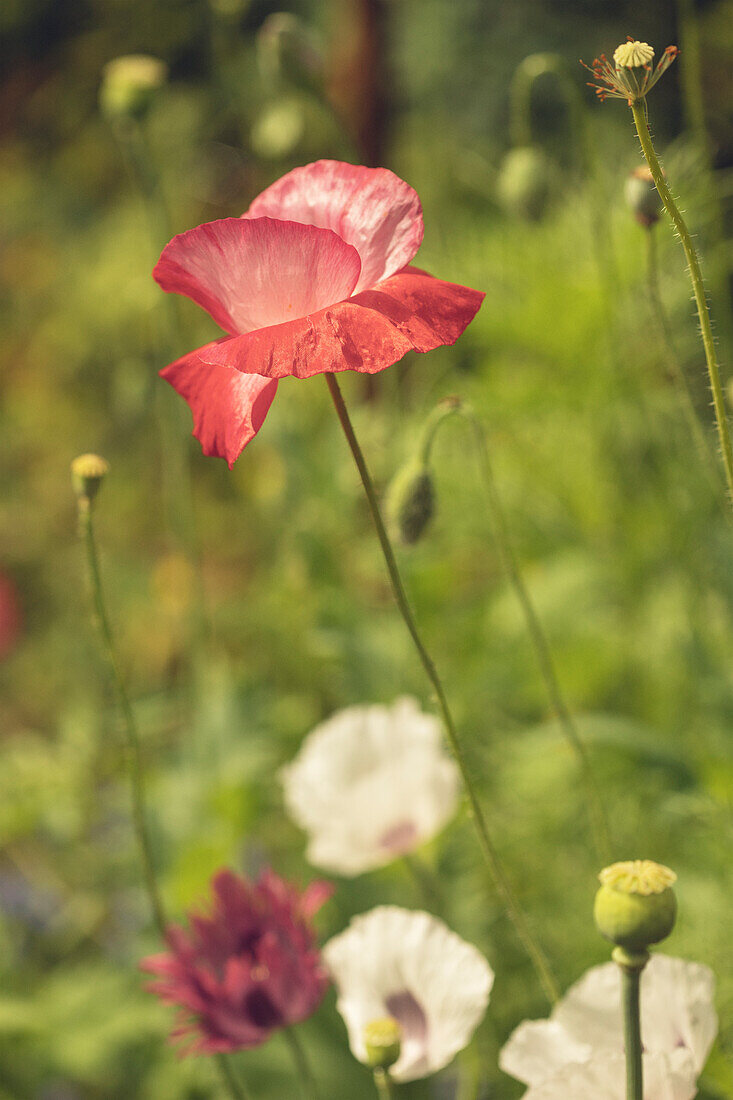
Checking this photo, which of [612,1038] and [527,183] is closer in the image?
[612,1038]

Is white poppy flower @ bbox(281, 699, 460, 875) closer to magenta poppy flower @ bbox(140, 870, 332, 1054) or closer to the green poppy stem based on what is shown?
magenta poppy flower @ bbox(140, 870, 332, 1054)

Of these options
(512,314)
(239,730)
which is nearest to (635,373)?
(512,314)

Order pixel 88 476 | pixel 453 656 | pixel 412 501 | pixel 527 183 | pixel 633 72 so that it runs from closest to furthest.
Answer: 1. pixel 633 72
2. pixel 88 476
3. pixel 412 501
4. pixel 527 183
5. pixel 453 656

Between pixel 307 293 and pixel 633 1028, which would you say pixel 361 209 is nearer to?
pixel 307 293

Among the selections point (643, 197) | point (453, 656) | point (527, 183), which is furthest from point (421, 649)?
point (453, 656)

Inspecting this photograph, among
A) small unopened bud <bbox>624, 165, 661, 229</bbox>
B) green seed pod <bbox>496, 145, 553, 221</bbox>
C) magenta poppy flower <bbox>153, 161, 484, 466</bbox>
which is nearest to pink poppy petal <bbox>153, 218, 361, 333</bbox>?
magenta poppy flower <bbox>153, 161, 484, 466</bbox>
